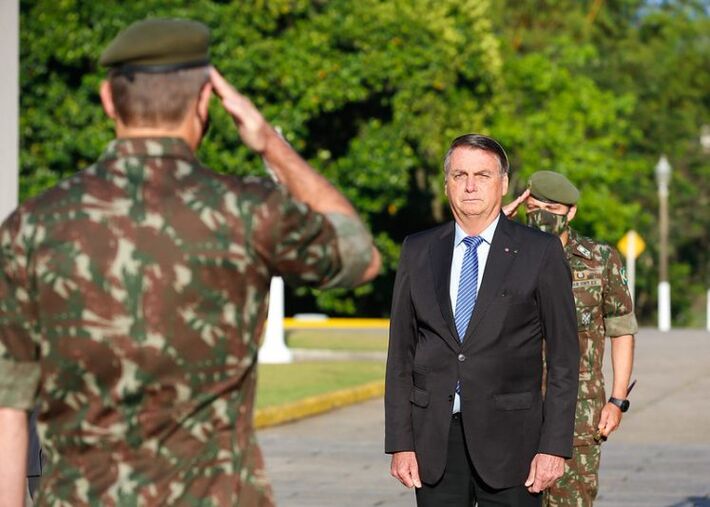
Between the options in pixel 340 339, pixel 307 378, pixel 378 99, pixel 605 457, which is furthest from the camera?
pixel 378 99

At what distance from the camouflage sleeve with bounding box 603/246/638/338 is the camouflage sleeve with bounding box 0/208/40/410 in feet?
12.4

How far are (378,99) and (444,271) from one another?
1248 inches

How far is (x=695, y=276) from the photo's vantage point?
2213 inches

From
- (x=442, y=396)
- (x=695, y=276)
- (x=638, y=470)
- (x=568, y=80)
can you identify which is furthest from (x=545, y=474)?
(x=695, y=276)

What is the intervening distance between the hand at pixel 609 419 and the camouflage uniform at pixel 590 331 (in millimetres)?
26

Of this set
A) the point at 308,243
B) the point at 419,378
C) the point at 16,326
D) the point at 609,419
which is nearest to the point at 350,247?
the point at 308,243

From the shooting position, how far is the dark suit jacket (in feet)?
Result: 18.0

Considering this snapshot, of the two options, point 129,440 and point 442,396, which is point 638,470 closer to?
point 442,396

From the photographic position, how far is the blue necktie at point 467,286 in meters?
5.60

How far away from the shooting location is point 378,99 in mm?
37219

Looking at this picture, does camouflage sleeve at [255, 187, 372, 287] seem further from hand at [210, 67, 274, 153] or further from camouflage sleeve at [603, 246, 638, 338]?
camouflage sleeve at [603, 246, 638, 338]

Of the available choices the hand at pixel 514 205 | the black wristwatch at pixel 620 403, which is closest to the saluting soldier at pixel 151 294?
the hand at pixel 514 205

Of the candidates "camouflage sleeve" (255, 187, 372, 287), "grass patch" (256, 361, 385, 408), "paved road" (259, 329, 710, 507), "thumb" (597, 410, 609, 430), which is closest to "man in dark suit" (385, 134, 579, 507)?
"thumb" (597, 410, 609, 430)

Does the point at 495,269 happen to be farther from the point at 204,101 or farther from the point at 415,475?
the point at 204,101
